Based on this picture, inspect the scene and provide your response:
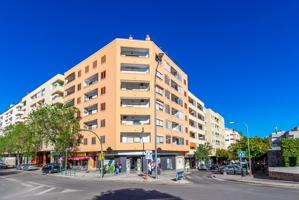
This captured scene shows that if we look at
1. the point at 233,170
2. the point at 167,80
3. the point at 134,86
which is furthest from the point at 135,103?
the point at 233,170

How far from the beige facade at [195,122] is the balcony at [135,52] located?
30.4 m

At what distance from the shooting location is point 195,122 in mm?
86812

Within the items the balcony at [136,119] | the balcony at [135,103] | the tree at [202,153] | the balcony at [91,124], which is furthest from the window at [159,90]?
the tree at [202,153]

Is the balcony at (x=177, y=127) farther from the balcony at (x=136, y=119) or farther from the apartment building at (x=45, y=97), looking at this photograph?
the apartment building at (x=45, y=97)

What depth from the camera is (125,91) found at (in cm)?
5297

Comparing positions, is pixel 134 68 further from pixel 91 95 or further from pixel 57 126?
pixel 57 126

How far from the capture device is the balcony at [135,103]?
53.4 meters

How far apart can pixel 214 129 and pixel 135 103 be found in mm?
60135

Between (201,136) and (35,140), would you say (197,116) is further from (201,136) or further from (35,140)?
(35,140)

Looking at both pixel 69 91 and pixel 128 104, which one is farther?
pixel 69 91

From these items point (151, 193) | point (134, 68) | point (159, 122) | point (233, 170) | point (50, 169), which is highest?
point (134, 68)

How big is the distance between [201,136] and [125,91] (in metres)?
44.9

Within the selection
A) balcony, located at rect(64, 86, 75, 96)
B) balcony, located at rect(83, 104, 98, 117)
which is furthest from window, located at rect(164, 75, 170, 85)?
balcony, located at rect(64, 86, 75, 96)

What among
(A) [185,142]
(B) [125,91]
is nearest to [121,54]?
(B) [125,91]
